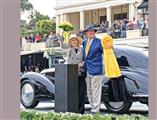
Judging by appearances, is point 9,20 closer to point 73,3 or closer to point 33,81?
point 33,81

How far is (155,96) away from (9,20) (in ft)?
3.01

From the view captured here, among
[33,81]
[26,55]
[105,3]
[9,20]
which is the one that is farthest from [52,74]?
[105,3]

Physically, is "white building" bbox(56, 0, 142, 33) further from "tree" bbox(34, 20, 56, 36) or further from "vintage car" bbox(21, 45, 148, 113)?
"vintage car" bbox(21, 45, 148, 113)

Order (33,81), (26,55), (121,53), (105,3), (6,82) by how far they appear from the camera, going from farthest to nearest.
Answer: (105,3)
(26,55)
(33,81)
(121,53)
(6,82)

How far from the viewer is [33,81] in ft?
30.9

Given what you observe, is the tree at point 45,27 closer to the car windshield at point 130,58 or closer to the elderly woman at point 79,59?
→ the car windshield at point 130,58

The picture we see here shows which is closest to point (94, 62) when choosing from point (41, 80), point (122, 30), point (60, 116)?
point (60, 116)

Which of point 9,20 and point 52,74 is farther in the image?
point 52,74

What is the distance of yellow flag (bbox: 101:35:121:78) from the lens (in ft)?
22.8

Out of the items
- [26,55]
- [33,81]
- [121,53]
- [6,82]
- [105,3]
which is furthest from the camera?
[105,3]

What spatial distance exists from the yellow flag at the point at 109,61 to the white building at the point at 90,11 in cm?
3446

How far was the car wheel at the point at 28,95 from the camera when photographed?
951cm

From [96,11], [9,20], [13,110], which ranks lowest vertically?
[13,110]

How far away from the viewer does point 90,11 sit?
47.3 m
